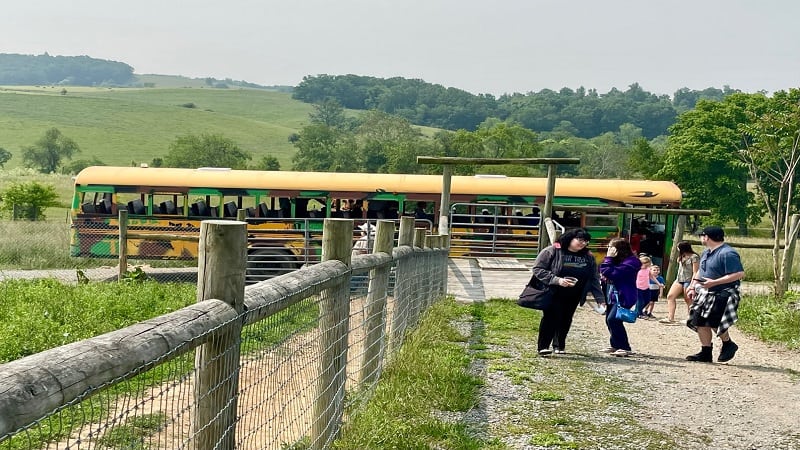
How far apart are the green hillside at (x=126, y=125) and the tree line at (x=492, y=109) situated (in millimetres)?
36322

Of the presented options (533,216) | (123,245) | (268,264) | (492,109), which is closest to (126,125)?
(492,109)

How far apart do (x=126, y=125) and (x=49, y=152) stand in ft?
75.1

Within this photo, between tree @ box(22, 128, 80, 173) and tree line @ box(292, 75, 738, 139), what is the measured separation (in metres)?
86.0

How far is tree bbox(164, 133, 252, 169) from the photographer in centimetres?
7831

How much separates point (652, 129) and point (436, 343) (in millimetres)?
175389

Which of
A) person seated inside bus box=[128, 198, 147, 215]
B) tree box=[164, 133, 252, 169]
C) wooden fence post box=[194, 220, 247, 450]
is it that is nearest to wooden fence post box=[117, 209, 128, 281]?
person seated inside bus box=[128, 198, 147, 215]

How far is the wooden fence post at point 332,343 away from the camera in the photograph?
16.6ft

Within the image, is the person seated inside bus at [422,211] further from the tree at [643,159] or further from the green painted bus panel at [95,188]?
the tree at [643,159]

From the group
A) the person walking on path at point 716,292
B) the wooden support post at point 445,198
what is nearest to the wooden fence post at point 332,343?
the person walking on path at point 716,292

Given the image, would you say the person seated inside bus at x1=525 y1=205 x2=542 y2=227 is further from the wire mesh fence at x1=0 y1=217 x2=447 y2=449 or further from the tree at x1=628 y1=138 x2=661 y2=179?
the tree at x1=628 y1=138 x2=661 y2=179

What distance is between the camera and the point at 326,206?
21.6 metres

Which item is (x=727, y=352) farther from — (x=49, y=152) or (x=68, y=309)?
(x=49, y=152)

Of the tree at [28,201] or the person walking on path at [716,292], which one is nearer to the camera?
the person walking on path at [716,292]

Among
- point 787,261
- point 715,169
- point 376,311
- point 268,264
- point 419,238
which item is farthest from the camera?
point 715,169
